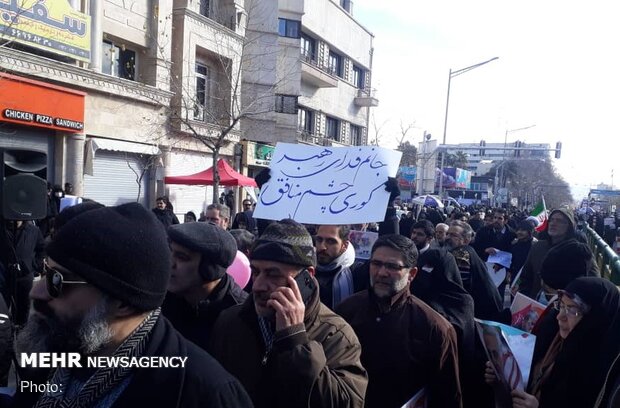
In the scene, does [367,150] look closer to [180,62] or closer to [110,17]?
[110,17]

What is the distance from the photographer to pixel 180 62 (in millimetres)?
19281

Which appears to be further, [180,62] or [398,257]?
[180,62]

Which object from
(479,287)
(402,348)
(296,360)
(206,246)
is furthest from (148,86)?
(296,360)

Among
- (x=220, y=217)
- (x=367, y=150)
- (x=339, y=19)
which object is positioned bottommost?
(x=220, y=217)

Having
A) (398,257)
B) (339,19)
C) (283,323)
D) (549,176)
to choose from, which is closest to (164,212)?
(398,257)

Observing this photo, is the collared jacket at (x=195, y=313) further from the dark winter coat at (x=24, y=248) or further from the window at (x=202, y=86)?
the window at (x=202, y=86)

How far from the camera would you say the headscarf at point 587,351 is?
8.80ft

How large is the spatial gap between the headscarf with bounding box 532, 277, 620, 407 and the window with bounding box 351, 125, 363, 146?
3444 centimetres

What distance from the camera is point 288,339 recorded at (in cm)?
193

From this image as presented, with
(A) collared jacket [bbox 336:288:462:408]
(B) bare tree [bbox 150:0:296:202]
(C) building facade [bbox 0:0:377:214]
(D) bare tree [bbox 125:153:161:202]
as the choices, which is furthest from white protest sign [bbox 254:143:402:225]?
(D) bare tree [bbox 125:153:161:202]

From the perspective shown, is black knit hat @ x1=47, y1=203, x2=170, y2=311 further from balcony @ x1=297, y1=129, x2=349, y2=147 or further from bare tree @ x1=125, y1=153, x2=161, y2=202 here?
balcony @ x1=297, y1=129, x2=349, y2=147

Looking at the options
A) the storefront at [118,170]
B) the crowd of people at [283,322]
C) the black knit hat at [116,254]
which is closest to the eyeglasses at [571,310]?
the crowd of people at [283,322]

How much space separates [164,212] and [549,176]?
215 feet

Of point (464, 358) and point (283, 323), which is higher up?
point (283, 323)
